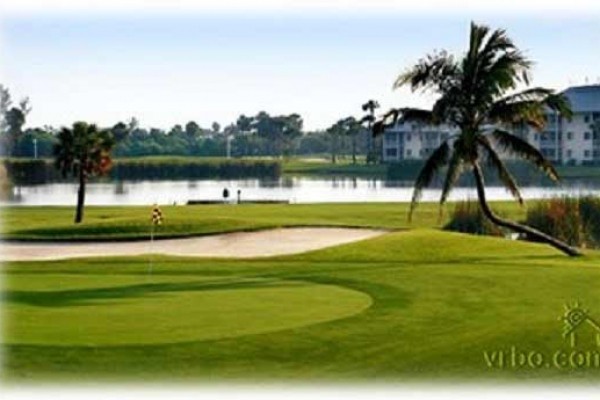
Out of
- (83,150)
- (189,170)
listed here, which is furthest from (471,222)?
(189,170)

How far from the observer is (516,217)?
127 ft

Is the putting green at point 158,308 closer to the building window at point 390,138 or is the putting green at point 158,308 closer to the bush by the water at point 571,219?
the bush by the water at point 571,219

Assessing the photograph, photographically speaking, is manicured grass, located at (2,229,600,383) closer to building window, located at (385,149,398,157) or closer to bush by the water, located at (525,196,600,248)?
bush by the water, located at (525,196,600,248)

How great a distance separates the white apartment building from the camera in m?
102

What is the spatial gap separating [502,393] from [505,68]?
13.8 meters

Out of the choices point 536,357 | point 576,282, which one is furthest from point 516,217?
point 536,357

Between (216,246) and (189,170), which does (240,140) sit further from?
(216,246)

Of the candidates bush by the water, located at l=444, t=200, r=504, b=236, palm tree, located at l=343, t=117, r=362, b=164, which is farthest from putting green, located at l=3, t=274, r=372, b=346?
palm tree, located at l=343, t=117, r=362, b=164

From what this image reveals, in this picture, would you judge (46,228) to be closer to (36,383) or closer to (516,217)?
(516,217)

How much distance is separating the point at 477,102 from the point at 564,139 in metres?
83.2

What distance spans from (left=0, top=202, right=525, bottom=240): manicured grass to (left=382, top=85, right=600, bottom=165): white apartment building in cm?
5520

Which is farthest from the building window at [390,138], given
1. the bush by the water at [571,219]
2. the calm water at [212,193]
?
the bush by the water at [571,219]

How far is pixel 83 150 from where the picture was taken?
41688 millimetres

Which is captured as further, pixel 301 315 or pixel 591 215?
pixel 591 215
